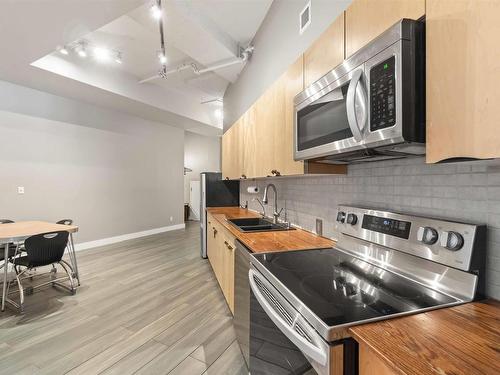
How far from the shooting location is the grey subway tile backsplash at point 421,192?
0.91 m

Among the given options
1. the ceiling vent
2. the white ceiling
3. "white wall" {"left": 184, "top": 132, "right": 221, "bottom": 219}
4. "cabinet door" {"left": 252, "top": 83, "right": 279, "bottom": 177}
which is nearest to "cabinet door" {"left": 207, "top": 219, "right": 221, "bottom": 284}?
"cabinet door" {"left": 252, "top": 83, "right": 279, "bottom": 177}

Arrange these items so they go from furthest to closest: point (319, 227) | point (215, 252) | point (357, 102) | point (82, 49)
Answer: point (82, 49) → point (215, 252) → point (319, 227) → point (357, 102)

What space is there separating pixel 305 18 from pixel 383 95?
1.68 meters

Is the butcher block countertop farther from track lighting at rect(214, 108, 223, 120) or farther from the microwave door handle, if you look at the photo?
track lighting at rect(214, 108, 223, 120)

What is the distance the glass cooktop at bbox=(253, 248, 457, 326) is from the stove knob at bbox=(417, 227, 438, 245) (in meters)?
0.19

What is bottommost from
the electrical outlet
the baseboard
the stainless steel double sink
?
the baseboard

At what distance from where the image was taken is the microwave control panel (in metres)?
0.89

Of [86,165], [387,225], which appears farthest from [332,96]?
[86,165]

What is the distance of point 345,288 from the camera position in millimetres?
1076

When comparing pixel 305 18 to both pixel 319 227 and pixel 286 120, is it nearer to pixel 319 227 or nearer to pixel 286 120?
pixel 286 120

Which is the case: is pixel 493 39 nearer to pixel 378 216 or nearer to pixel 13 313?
pixel 378 216

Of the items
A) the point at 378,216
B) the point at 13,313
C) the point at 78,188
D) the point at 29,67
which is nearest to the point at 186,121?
the point at 78,188

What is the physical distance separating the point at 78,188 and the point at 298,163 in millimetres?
4873

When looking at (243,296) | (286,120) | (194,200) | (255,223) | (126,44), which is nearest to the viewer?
(243,296)
